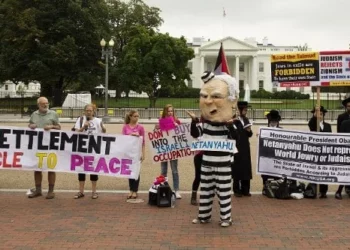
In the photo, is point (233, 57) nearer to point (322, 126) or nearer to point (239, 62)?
point (239, 62)

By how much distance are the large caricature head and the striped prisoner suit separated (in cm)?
14

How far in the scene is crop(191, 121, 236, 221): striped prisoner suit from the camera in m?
6.77

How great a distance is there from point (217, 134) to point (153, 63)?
38.7m

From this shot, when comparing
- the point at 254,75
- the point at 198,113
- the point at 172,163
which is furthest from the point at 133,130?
the point at 254,75

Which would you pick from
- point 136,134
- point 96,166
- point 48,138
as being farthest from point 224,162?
point 48,138

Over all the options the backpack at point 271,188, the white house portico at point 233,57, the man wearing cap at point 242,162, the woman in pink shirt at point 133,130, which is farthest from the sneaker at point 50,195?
the white house portico at point 233,57

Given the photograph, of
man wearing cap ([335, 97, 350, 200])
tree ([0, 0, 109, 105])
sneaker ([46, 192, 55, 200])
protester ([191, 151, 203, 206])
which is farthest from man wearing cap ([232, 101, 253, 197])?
tree ([0, 0, 109, 105])

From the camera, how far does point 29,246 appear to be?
5.83m

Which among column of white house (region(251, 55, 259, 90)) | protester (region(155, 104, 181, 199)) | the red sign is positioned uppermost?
column of white house (region(251, 55, 259, 90))

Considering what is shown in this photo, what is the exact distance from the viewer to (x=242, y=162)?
8.76 meters

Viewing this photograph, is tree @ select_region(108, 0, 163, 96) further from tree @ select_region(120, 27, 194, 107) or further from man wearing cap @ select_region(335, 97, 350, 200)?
man wearing cap @ select_region(335, 97, 350, 200)

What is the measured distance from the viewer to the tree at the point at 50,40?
43.7 meters

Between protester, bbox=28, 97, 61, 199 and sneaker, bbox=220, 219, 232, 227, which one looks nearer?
sneaker, bbox=220, 219, 232, 227

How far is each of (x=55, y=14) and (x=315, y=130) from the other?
4061cm
